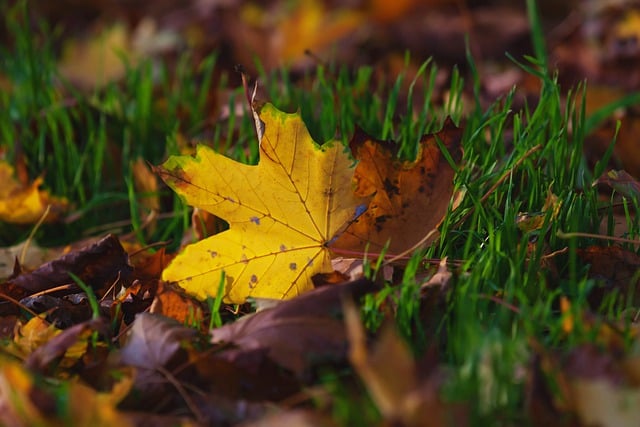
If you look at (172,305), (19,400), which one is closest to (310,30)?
(172,305)

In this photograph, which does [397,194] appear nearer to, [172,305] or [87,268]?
[172,305]

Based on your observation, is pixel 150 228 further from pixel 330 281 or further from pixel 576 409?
pixel 576 409

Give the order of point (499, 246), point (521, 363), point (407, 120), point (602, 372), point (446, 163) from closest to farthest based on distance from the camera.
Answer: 1. point (602, 372)
2. point (521, 363)
3. point (499, 246)
4. point (446, 163)
5. point (407, 120)

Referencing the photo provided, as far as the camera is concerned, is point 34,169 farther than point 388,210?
Yes

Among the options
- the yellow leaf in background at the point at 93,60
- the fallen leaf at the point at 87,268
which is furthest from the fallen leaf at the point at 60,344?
the yellow leaf in background at the point at 93,60

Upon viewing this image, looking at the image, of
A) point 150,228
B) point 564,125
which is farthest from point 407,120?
point 150,228
